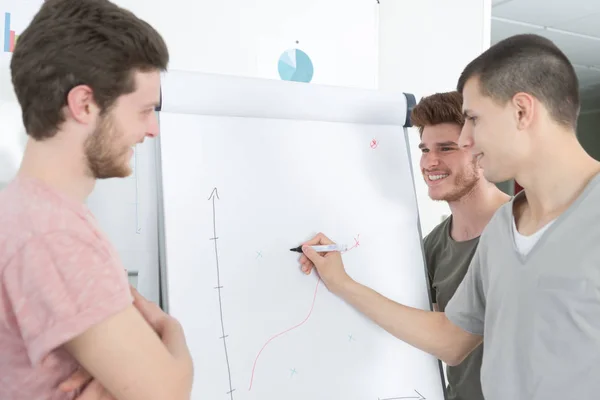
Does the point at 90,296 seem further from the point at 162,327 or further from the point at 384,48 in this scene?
the point at 384,48

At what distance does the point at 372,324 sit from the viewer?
1.36m

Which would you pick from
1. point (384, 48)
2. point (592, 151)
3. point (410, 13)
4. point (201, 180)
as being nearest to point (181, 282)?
point (201, 180)

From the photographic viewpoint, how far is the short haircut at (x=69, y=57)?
77cm

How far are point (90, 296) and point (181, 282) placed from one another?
463 mm

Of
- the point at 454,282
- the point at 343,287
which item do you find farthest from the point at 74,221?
the point at 454,282

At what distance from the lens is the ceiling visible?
12.1 ft

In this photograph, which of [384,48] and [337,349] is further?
[384,48]

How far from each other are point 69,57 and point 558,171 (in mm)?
900

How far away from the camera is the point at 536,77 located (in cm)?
114

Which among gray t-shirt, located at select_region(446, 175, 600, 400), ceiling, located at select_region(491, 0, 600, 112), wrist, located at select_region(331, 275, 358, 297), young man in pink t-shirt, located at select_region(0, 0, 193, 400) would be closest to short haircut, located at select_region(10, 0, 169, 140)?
young man in pink t-shirt, located at select_region(0, 0, 193, 400)

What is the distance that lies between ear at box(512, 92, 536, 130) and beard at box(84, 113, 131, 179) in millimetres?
758

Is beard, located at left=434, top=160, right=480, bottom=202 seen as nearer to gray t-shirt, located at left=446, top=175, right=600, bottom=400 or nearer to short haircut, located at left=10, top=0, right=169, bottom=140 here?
gray t-shirt, located at left=446, top=175, right=600, bottom=400

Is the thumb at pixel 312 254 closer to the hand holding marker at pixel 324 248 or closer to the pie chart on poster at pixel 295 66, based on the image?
the hand holding marker at pixel 324 248

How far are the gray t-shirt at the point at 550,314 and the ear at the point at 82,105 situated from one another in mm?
836
